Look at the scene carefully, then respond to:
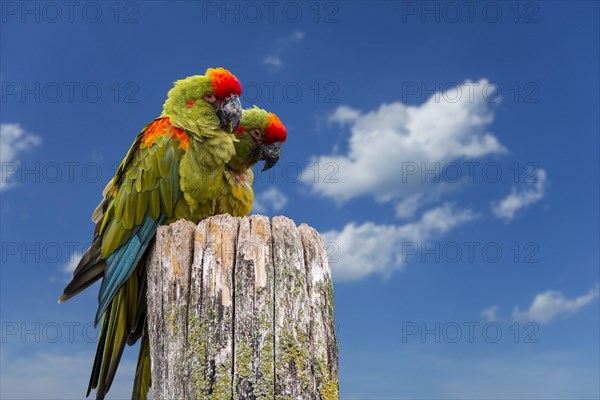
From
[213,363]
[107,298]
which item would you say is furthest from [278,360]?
[107,298]

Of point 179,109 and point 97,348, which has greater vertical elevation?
point 179,109

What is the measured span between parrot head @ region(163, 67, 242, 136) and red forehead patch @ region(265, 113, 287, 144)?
0.95 meters

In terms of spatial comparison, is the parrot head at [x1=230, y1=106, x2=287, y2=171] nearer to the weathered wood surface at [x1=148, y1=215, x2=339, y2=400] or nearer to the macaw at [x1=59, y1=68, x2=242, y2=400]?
the macaw at [x1=59, y1=68, x2=242, y2=400]

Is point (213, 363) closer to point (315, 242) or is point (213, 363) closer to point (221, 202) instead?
point (315, 242)

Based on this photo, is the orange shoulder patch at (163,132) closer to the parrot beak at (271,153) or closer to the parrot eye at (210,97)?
the parrot eye at (210,97)

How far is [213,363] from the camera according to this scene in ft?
10.6

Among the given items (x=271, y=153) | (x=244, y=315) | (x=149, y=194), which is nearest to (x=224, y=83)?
(x=271, y=153)

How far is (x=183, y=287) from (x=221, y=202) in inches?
82.0

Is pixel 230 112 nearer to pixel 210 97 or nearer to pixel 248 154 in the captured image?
pixel 210 97

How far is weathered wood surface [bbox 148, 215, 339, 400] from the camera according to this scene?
10.5 feet

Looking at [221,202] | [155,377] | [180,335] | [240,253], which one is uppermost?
[221,202]

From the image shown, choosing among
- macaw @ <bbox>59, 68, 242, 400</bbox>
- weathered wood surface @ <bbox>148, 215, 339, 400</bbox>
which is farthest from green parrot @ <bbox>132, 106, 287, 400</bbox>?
weathered wood surface @ <bbox>148, 215, 339, 400</bbox>

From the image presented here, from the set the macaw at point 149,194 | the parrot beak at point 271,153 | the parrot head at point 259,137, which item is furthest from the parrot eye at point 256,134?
the macaw at point 149,194

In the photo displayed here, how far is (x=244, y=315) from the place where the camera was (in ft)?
10.8
